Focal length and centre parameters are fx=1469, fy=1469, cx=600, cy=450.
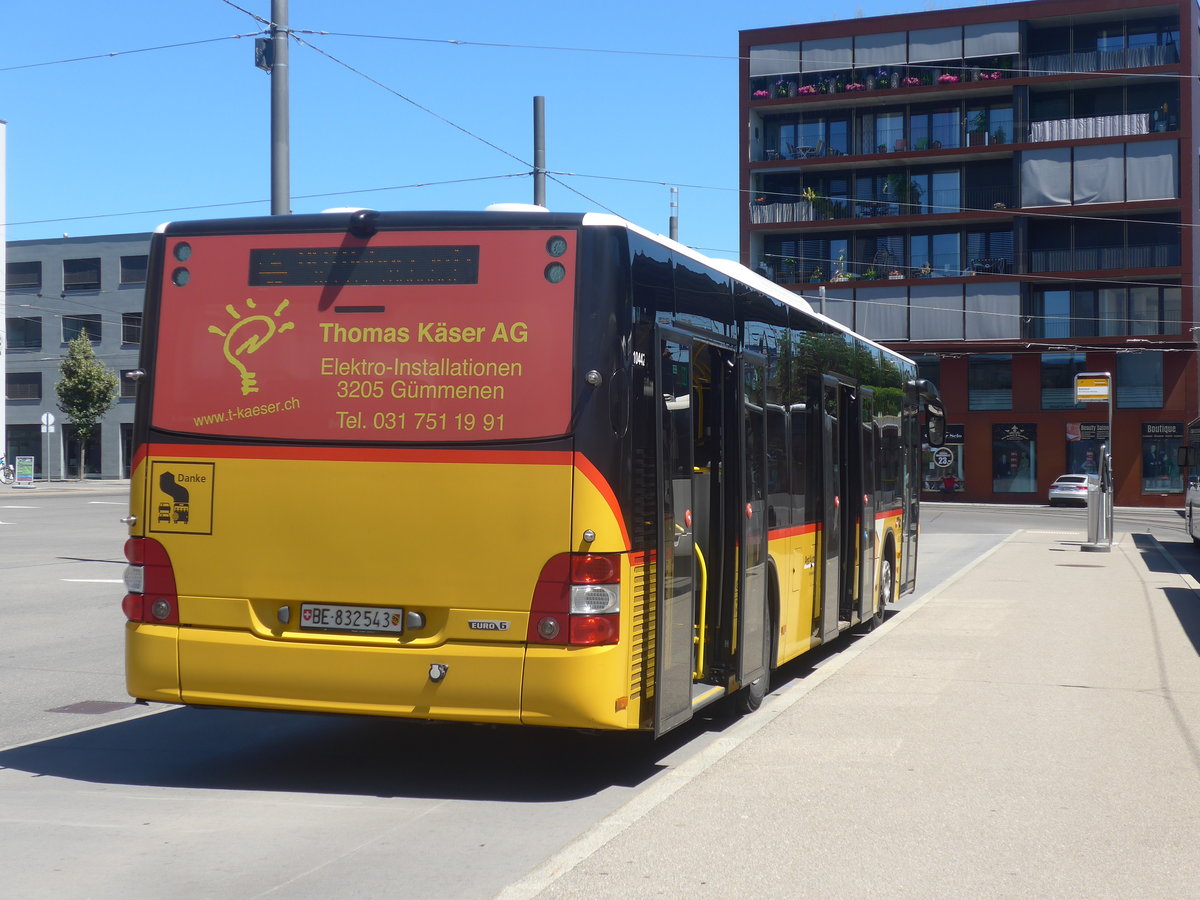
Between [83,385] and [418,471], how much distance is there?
68686 mm

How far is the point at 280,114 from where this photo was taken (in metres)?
15.4

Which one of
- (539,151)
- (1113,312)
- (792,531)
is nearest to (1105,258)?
(1113,312)

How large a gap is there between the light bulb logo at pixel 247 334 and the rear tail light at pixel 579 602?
69.4 inches

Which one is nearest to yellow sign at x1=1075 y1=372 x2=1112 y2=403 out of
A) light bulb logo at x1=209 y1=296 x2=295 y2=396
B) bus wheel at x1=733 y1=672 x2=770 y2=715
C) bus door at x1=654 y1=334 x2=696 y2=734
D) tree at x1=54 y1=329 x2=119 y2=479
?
bus wheel at x1=733 y1=672 x2=770 y2=715

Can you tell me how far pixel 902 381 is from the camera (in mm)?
15883

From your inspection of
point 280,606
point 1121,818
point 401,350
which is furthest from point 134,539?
point 1121,818

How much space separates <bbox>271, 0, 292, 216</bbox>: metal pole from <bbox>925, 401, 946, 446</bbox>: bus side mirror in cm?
822

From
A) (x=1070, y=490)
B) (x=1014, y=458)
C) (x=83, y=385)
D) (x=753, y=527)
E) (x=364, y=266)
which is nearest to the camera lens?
(x=364, y=266)

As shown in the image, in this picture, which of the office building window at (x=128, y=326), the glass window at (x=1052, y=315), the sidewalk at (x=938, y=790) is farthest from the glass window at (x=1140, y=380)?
the office building window at (x=128, y=326)

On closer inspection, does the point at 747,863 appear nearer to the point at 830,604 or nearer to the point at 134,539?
the point at 134,539

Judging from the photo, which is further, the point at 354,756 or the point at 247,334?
the point at 354,756

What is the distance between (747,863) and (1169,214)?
57106mm

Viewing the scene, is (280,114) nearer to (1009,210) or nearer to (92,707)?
(92,707)

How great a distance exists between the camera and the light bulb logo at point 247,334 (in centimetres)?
711
